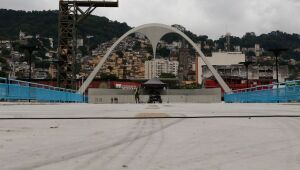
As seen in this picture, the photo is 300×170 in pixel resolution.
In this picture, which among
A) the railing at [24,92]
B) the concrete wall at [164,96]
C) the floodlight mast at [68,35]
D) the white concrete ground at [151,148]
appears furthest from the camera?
the concrete wall at [164,96]

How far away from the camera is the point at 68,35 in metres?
57.1

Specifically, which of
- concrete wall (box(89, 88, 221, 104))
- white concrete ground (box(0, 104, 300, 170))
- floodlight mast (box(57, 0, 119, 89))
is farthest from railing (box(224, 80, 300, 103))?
concrete wall (box(89, 88, 221, 104))

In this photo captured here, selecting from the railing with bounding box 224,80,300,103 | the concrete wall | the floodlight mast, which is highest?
the floodlight mast

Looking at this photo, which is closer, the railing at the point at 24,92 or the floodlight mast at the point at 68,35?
the railing at the point at 24,92

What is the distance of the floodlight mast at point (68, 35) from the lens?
186 ft

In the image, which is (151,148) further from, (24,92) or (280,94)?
(280,94)

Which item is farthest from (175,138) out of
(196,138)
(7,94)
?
(7,94)

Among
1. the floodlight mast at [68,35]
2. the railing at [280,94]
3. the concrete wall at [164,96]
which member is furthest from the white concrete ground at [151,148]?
the concrete wall at [164,96]

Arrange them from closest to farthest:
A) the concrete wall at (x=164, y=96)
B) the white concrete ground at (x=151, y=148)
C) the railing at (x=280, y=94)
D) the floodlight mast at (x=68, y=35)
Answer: the white concrete ground at (x=151, y=148) → the railing at (x=280, y=94) → the floodlight mast at (x=68, y=35) → the concrete wall at (x=164, y=96)

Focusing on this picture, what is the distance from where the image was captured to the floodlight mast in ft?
186

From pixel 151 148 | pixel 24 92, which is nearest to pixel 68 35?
pixel 24 92

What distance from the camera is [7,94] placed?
2353 cm

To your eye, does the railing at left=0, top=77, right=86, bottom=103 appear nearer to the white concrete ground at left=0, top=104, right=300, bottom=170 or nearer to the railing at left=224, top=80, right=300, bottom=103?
the railing at left=224, top=80, right=300, bottom=103

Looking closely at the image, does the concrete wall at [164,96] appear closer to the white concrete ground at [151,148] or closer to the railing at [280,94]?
the railing at [280,94]
